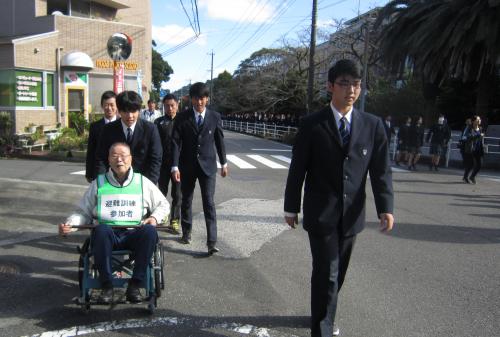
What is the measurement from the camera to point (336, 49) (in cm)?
3306

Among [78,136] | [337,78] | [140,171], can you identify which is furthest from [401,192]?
[78,136]

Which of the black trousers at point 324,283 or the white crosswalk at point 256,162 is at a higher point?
the black trousers at point 324,283

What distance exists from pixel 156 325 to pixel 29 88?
18.1 m

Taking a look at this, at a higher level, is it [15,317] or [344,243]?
[344,243]

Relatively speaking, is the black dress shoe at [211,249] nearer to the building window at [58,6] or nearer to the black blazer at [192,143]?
the black blazer at [192,143]

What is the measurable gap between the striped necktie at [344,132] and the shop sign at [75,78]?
65.0 feet

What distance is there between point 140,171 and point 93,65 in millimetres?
18560

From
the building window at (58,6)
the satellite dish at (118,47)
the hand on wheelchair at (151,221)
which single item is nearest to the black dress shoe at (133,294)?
the hand on wheelchair at (151,221)

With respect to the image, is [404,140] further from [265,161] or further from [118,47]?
[118,47]

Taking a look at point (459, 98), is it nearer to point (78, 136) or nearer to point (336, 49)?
point (336, 49)

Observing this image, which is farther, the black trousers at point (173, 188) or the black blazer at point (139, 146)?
the black trousers at point (173, 188)

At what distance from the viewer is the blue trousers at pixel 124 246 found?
368cm

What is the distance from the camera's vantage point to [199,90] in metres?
5.52

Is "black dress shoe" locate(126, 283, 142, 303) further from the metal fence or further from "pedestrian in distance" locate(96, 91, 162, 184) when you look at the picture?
the metal fence
